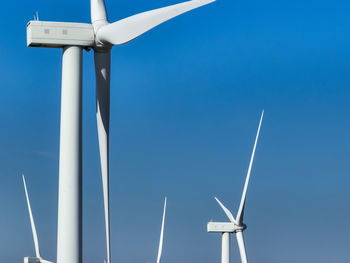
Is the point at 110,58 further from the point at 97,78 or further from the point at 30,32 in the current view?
the point at 30,32

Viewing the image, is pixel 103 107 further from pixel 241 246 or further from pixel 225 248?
pixel 225 248

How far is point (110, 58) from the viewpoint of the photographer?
25.5m

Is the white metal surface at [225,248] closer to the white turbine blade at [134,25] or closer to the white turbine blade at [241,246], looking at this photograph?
the white turbine blade at [241,246]

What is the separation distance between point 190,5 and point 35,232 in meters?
33.0

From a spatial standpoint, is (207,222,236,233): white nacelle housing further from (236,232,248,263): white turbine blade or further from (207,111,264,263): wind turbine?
(236,232,248,263): white turbine blade

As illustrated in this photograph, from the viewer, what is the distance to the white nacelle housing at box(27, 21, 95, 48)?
23.8 m

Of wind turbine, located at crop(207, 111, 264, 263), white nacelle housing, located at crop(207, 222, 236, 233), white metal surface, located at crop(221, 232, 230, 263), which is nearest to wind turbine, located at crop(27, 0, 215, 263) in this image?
wind turbine, located at crop(207, 111, 264, 263)

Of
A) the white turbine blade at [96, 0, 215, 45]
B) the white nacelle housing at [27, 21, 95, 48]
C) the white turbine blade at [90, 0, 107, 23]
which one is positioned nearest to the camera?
the white nacelle housing at [27, 21, 95, 48]

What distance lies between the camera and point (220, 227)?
65875mm

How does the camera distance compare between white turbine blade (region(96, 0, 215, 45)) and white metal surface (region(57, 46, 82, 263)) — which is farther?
white turbine blade (region(96, 0, 215, 45))

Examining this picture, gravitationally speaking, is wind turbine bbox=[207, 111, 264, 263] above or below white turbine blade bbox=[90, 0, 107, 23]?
below

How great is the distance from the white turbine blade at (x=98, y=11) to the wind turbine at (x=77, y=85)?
0.03m

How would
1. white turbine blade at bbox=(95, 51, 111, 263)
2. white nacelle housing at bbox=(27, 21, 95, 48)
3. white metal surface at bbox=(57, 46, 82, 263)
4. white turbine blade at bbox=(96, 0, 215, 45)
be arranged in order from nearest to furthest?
white metal surface at bbox=(57, 46, 82, 263) < white nacelle housing at bbox=(27, 21, 95, 48) < white turbine blade at bbox=(96, 0, 215, 45) < white turbine blade at bbox=(95, 51, 111, 263)

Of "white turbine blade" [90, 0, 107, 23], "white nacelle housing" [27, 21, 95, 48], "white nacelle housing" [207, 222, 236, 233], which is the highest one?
"white turbine blade" [90, 0, 107, 23]
